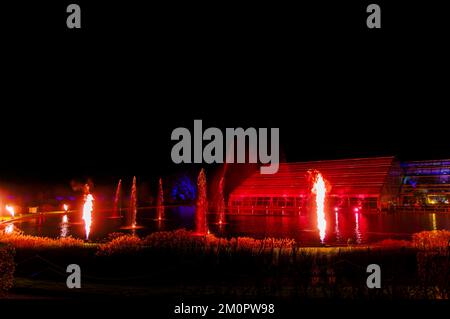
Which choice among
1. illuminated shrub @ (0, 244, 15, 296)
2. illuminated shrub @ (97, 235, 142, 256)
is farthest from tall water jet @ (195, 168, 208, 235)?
illuminated shrub @ (0, 244, 15, 296)

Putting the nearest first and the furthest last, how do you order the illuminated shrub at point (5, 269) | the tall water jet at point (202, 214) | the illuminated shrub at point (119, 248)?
1. the illuminated shrub at point (5, 269)
2. the illuminated shrub at point (119, 248)
3. the tall water jet at point (202, 214)

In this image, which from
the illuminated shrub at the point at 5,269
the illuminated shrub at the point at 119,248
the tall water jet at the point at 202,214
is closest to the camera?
the illuminated shrub at the point at 5,269

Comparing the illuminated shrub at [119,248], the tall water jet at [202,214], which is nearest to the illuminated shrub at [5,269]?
the illuminated shrub at [119,248]

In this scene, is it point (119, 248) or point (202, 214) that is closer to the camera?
point (119, 248)

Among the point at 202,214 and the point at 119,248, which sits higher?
the point at 119,248

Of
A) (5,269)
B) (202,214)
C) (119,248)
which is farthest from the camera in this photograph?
(202,214)

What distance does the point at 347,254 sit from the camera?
12984mm

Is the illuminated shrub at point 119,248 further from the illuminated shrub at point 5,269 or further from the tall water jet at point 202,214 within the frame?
the tall water jet at point 202,214

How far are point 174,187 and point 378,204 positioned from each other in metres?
46.2

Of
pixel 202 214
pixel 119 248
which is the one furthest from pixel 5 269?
pixel 202 214

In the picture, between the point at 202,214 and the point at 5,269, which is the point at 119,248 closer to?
the point at 5,269

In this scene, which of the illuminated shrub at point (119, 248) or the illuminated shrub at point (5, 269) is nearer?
the illuminated shrub at point (5, 269)
